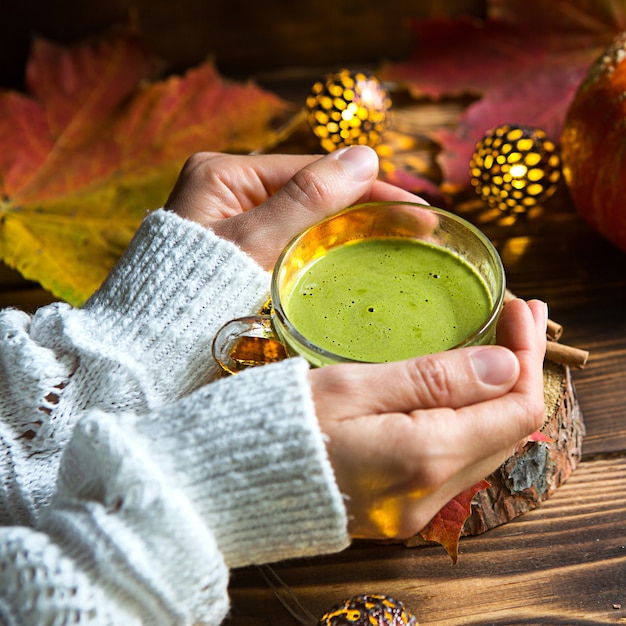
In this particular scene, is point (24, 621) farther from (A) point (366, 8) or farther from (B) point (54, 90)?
(A) point (366, 8)

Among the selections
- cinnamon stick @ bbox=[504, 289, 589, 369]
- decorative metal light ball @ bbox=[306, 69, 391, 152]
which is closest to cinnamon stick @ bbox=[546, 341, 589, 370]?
cinnamon stick @ bbox=[504, 289, 589, 369]

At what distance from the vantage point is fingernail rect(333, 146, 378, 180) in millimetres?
1051

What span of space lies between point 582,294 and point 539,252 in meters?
0.11

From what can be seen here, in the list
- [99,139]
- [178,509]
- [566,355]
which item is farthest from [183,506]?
[99,139]

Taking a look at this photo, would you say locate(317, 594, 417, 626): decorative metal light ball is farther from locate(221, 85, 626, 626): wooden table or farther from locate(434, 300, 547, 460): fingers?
locate(434, 300, 547, 460): fingers

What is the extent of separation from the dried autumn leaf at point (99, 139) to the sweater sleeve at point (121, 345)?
30 centimetres

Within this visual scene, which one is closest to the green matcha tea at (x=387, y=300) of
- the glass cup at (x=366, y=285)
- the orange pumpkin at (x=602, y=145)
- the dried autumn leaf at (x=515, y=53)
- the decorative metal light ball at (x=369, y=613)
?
the glass cup at (x=366, y=285)

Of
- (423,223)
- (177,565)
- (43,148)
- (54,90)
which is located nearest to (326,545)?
(177,565)

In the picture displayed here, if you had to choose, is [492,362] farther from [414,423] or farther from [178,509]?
[178,509]

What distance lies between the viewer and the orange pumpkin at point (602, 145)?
127 centimetres

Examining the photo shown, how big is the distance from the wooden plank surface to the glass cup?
0.29 metres

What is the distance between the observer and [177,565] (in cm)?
79

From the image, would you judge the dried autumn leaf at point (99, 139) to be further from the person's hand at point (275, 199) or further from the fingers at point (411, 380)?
the fingers at point (411, 380)

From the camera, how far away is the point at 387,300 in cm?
97
